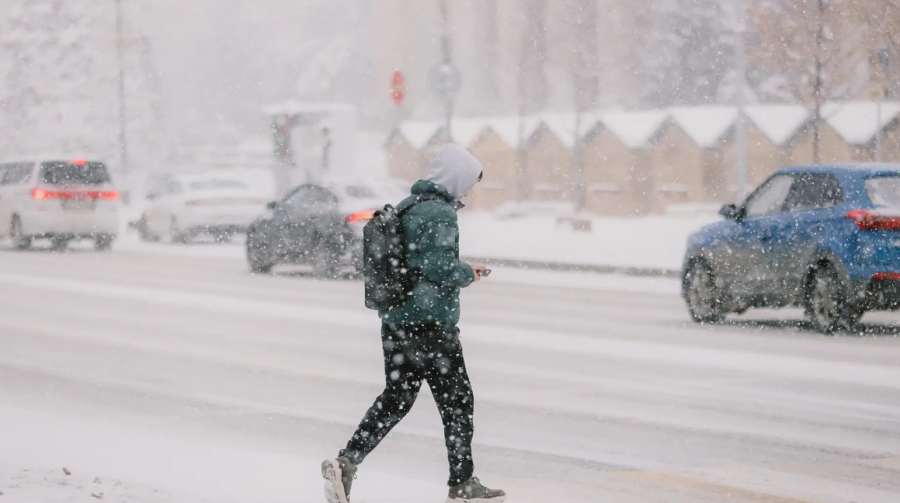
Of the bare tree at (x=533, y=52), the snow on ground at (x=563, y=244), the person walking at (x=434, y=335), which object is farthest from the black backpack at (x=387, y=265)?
the bare tree at (x=533, y=52)

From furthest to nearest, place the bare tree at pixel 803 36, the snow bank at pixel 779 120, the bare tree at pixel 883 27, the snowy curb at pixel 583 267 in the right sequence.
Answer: the snow bank at pixel 779 120 → the bare tree at pixel 803 36 → the bare tree at pixel 883 27 → the snowy curb at pixel 583 267

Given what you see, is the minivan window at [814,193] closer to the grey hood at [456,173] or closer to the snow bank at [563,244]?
the snow bank at [563,244]

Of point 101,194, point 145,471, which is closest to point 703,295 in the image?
point 145,471

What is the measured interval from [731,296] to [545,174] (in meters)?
47.5

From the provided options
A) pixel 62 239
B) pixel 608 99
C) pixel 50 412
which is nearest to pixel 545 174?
pixel 62 239

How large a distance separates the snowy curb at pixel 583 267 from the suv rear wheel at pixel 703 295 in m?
6.81

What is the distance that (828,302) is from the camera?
15.0 meters

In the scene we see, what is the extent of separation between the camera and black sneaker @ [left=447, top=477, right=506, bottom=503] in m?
7.10

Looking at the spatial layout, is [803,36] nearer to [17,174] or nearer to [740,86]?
[740,86]

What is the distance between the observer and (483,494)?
23.3ft

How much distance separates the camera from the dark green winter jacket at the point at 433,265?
271 inches

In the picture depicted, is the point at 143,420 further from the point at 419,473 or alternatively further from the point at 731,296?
the point at 731,296

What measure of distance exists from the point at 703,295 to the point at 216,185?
22.1 metres

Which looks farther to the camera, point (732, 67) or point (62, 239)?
point (732, 67)
